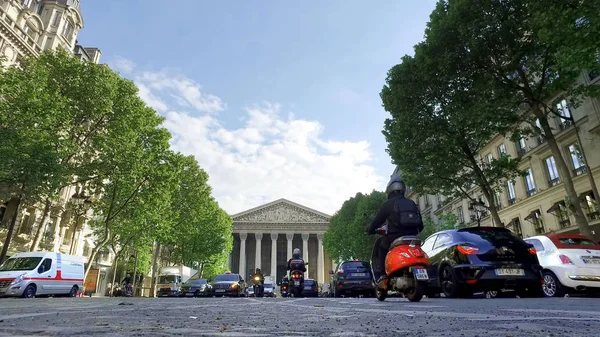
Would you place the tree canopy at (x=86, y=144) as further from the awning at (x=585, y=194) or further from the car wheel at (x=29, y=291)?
the awning at (x=585, y=194)

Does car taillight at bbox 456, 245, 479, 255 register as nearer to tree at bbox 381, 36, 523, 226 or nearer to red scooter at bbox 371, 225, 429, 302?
red scooter at bbox 371, 225, 429, 302

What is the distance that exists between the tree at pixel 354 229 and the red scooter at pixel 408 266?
33.9m

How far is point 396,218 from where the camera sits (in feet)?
22.9

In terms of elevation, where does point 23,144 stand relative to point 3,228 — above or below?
above

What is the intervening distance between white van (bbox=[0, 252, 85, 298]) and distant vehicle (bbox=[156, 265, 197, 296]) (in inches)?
441

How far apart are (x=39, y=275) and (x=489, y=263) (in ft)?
65.4

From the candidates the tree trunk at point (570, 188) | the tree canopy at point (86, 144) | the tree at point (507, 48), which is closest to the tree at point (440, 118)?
the tree at point (507, 48)

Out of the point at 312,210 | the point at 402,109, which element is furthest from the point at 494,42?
the point at 312,210

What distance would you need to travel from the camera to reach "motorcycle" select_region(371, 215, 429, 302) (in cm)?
659

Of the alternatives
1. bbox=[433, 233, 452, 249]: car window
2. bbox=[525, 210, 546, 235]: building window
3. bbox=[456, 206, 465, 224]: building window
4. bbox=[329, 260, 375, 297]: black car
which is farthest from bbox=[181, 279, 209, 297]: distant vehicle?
bbox=[456, 206, 465, 224]: building window

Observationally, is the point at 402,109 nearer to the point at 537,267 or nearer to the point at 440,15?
the point at 440,15

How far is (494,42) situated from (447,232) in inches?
493

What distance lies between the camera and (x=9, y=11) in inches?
1195

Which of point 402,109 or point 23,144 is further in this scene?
point 402,109
